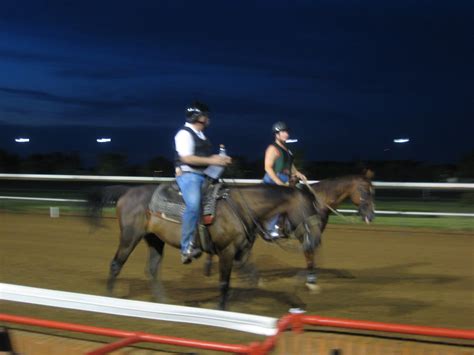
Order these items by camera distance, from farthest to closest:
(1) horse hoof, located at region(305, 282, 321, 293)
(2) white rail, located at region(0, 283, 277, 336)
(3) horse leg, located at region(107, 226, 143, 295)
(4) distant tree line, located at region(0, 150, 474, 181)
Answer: (4) distant tree line, located at region(0, 150, 474, 181)
(1) horse hoof, located at region(305, 282, 321, 293)
(3) horse leg, located at region(107, 226, 143, 295)
(2) white rail, located at region(0, 283, 277, 336)

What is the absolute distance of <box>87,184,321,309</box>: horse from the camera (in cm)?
700

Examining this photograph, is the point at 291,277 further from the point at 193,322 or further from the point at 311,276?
the point at 193,322

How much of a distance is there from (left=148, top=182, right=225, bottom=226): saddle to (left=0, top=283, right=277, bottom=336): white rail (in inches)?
79.0

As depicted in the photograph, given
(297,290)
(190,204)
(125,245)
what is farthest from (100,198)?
(297,290)

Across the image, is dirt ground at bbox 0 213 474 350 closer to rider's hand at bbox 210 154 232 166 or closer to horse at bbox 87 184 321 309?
horse at bbox 87 184 321 309

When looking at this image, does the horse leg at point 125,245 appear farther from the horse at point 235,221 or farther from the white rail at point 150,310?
the white rail at point 150,310

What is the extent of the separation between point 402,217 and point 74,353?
448 inches

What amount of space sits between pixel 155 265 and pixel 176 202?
3.57 ft

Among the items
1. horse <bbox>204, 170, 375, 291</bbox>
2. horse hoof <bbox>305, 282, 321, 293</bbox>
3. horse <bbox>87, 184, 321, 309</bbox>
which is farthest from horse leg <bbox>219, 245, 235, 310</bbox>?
horse <bbox>204, 170, 375, 291</bbox>

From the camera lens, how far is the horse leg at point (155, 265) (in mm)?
7754

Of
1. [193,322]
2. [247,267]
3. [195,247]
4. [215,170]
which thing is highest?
[215,170]

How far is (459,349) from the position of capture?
4879mm

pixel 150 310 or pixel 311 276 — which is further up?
pixel 150 310

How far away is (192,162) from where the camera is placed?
271 inches
